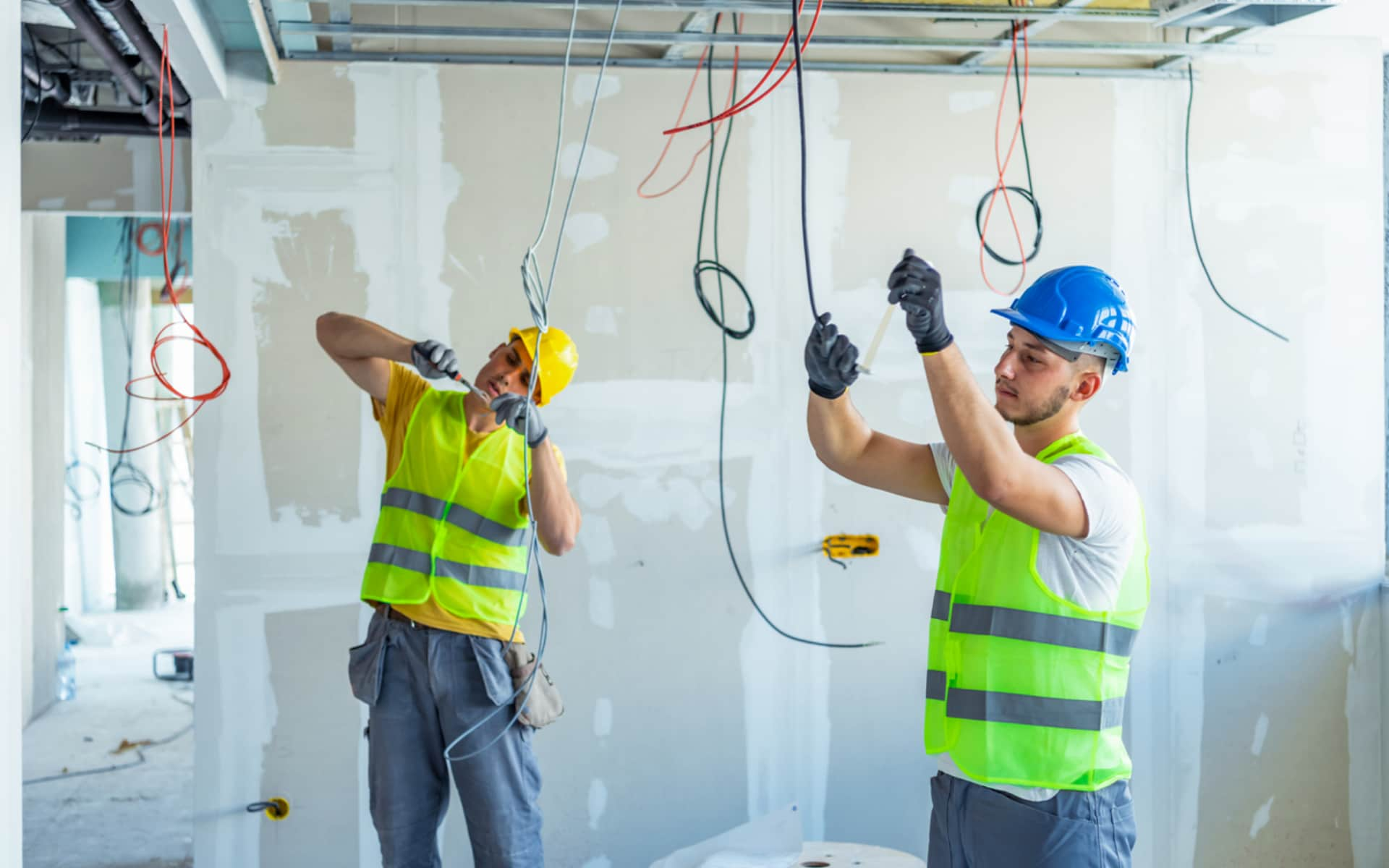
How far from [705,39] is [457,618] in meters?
1.62

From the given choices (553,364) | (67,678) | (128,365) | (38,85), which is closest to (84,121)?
(38,85)

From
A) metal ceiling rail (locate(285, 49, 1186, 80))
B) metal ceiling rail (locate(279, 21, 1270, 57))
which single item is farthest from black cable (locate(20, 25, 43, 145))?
metal ceiling rail (locate(279, 21, 1270, 57))

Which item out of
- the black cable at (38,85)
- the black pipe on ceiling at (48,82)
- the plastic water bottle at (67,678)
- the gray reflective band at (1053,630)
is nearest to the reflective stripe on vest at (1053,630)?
the gray reflective band at (1053,630)

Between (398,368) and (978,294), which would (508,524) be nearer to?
(398,368)

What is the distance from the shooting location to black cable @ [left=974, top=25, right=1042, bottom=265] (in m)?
3.23

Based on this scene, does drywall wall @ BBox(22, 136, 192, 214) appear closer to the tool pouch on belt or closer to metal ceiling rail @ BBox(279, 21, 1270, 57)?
metal ceiling rail @ BBox(279, 21, 1270, 57)

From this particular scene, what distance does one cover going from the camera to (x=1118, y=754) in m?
1.59

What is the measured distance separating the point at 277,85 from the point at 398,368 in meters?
1.00

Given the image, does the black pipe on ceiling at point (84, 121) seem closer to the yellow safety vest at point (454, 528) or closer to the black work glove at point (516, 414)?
the yellow safety vest at point (454, 528)

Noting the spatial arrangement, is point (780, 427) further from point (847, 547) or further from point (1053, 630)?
point (1053, 630)

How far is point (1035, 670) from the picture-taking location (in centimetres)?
156

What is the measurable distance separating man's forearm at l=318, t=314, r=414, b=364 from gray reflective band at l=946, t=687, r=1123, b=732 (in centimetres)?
141

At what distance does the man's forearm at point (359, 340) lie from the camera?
238cm

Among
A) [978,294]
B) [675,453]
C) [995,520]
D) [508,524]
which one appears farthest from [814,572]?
[995,520]
